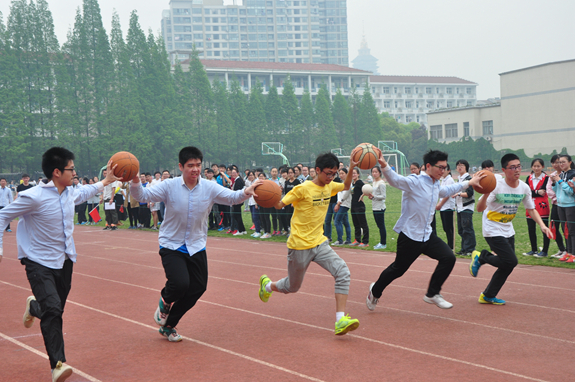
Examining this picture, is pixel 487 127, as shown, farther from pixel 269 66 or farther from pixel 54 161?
pixel 54 161

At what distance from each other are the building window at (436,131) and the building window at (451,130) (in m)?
0.80

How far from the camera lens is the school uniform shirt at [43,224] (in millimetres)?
5051

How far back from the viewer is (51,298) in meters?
4.86

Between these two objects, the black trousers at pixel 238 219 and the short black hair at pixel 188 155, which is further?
the black trousers at pixel 238 219

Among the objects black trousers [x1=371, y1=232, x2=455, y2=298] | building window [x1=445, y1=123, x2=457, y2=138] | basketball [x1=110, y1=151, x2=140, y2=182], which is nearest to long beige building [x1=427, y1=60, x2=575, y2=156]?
building window [x1=445, y1=123, x2=457, y2=138]

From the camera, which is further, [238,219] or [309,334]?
[238,219]

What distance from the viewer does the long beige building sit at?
60812mm

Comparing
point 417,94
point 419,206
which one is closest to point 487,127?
point 417,94

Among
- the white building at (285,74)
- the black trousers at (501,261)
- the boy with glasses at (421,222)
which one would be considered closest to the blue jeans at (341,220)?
the black trousers at (501,261)

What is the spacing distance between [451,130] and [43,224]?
245 ft

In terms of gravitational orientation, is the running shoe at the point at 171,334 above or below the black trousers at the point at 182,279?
below

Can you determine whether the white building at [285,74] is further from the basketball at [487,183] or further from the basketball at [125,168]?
the basketball at [125,168]

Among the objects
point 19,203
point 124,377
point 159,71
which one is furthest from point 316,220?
point 159,71

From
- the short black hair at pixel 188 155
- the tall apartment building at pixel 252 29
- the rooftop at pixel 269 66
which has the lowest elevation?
the short black hair at pixel 188 155
